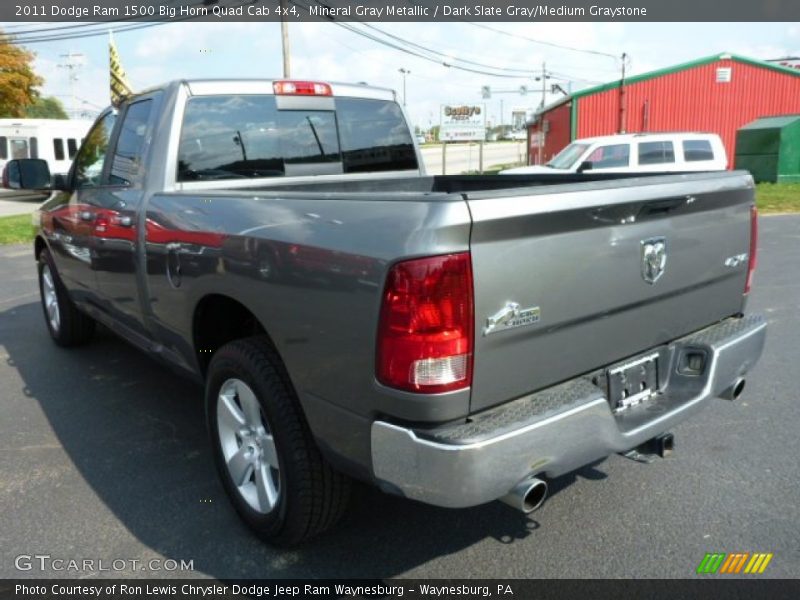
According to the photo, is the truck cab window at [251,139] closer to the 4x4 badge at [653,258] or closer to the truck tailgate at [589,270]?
the truck tailgate at [589,270]

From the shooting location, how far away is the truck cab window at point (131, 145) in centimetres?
368

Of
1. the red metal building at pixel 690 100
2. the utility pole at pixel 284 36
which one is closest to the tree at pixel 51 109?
the utility pole at pixel 284 36

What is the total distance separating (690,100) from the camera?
27.6m

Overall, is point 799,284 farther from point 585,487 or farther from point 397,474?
point 397,474

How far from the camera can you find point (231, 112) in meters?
3.65

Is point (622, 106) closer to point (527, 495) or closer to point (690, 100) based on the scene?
point (690, 100)

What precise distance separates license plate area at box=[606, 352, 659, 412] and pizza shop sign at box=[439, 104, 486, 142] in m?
25.3

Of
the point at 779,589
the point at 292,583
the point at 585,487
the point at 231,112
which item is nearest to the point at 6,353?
the point at 231,112

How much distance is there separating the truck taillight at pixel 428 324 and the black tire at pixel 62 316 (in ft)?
13.3

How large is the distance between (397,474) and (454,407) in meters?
0.27

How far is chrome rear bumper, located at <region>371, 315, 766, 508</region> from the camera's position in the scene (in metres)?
1.97

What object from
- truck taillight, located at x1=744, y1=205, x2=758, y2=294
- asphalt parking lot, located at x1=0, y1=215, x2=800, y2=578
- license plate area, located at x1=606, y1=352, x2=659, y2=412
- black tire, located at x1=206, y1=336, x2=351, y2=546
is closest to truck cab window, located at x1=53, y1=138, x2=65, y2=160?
asphalt parking lot, located at x1=0, y1=215, x2=800, y2=578

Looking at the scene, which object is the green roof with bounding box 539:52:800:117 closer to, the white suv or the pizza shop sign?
the pizza shop sign

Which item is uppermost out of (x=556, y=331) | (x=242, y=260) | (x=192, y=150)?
(x=192, y=150)
